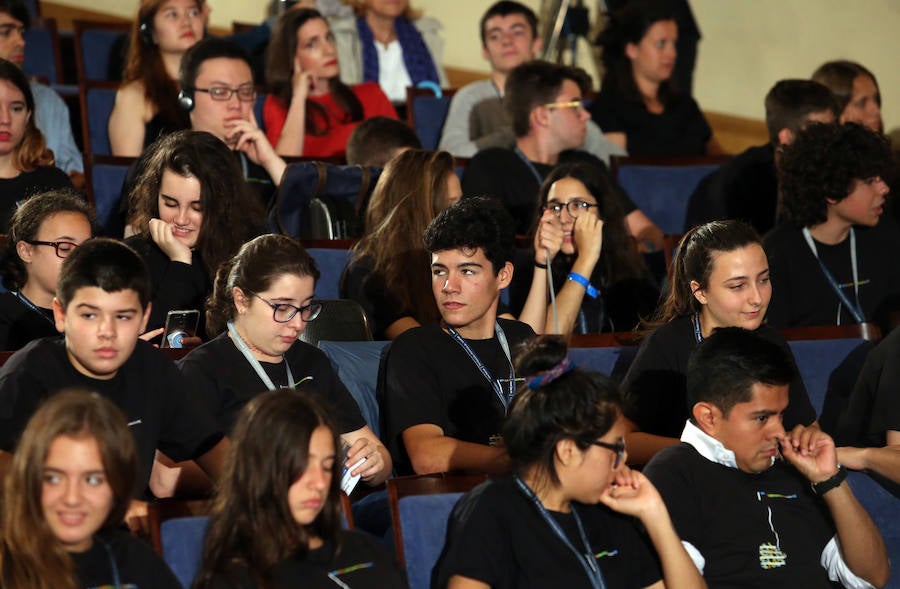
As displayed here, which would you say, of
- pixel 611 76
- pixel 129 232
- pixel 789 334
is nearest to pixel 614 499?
pixel 789 334

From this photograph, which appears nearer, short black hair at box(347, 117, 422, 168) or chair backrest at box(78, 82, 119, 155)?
short black hair at box(347, 117, 422, 168)

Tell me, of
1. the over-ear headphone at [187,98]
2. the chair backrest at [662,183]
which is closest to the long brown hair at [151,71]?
the over-ear headphone at [187,98]

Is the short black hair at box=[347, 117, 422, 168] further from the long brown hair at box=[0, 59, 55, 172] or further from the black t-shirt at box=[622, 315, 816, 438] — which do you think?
the black t-shirt at box=[622, 315, 816, 438]

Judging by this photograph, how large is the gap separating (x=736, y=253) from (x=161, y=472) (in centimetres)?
146

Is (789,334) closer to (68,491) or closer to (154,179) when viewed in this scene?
(154,179)

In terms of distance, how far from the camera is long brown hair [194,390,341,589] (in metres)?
2.27

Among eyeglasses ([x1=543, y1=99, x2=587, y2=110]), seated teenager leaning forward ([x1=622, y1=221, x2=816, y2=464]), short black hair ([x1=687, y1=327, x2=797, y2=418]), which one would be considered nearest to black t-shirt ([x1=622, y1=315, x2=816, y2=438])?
seated teenager leaning forward ([x1=622, y1=221, x2=816, y2=464])

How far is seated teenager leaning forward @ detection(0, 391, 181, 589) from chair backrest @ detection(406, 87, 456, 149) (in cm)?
373

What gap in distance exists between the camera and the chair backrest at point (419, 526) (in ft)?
8.55

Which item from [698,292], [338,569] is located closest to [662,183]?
[698,292]

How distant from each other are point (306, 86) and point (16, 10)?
1247 mm

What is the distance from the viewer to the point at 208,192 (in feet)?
12.3

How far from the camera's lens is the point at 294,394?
238cm

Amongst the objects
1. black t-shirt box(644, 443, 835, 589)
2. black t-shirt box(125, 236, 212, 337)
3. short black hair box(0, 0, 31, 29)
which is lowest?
black t-shirt box(644, 443, 835, 589)
